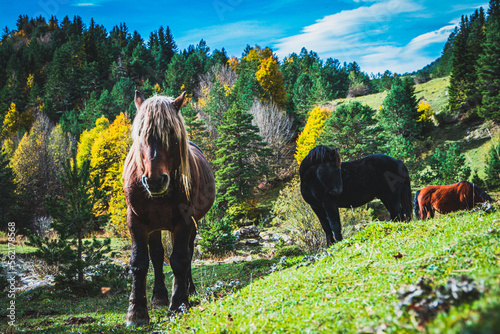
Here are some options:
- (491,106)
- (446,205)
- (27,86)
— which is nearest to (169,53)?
(27,86)

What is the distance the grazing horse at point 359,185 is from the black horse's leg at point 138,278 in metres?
4.03

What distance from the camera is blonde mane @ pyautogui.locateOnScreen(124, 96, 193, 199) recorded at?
13.2 feet

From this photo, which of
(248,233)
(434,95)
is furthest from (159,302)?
(434,95)

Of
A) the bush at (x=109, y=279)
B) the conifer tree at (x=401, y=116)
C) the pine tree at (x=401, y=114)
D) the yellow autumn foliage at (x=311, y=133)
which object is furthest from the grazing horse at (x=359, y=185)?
the pine tree at (x=401, y=114)

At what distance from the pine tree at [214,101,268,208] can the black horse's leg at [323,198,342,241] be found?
2566cm

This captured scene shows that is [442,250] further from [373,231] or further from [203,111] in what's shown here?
[203,111]

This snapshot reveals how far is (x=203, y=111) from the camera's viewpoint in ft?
168

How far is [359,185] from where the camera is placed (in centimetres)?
752

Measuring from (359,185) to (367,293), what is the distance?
536cm

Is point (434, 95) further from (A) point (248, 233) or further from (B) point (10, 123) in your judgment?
(B) point (10, 123)

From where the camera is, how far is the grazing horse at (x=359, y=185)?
23.0 feet

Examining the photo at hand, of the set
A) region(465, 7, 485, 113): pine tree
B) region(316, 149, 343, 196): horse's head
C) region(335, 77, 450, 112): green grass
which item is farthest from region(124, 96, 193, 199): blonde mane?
region(335, 77, 450, 112): green grass

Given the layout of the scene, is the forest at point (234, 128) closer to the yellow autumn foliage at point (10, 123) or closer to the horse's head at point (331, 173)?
the yellow autumn foliage at point (10, 123)

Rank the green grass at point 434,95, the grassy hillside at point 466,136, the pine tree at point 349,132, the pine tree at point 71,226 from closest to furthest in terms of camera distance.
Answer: the pine tree at point 71,226, the grassy hillside at point 466,136, the pine tree at point 349,132, the green grass at point 434,95
